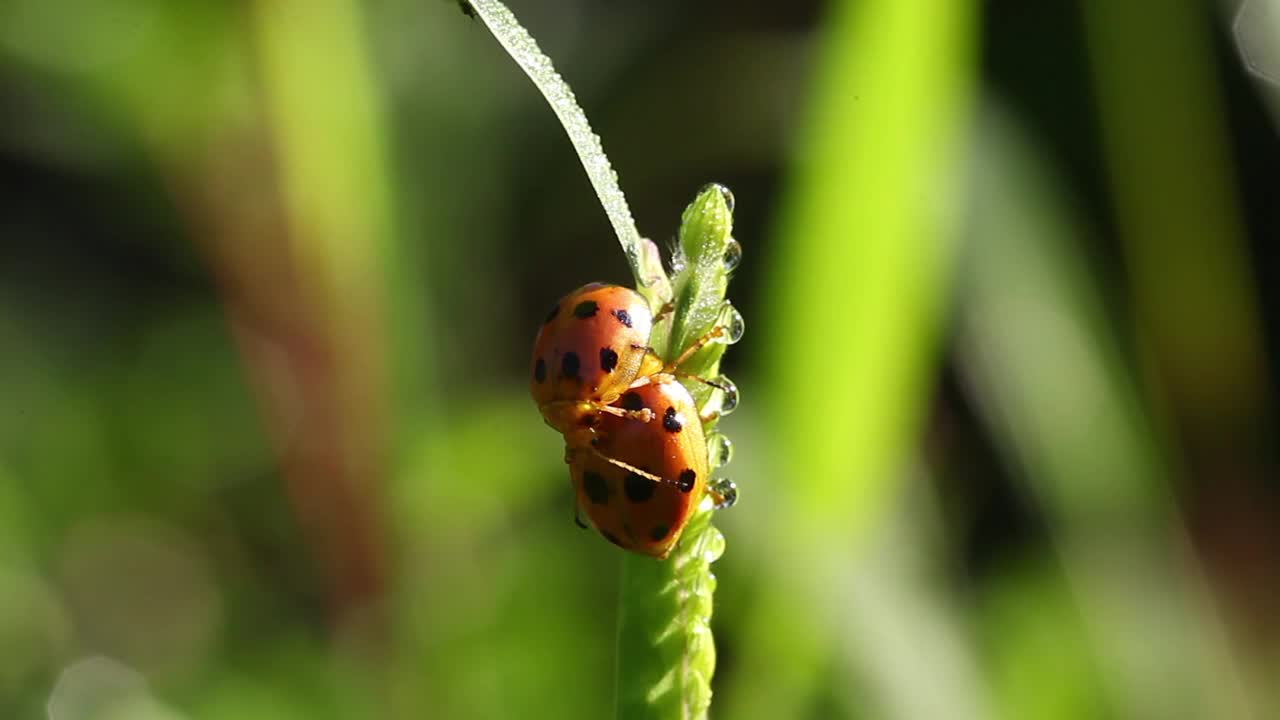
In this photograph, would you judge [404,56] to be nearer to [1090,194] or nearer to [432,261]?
[432,261]

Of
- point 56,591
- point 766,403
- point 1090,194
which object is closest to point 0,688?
point 56,591

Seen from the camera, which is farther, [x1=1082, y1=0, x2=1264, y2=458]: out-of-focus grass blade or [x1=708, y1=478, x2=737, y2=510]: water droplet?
[x1=1082, y1=0, x2=1264, y2=458]: out-of-focus grass blade

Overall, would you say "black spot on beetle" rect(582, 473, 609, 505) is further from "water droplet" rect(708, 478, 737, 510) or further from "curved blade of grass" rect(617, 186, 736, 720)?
"curved blade of grass" rect(617, 186, 736, 720)

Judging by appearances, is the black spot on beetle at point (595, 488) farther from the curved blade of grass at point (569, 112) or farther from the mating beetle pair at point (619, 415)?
the curved blade of grass at point (569, 112)

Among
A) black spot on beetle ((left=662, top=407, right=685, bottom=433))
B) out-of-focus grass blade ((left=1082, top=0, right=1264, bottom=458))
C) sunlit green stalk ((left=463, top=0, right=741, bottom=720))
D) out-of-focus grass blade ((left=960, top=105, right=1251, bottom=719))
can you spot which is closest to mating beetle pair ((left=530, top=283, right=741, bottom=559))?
black spot on beetle ((left=662, top=407, right=685, bottom=433))

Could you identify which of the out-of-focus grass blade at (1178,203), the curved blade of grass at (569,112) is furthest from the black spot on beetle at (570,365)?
the out-of-focus grass blade at (1178,203)

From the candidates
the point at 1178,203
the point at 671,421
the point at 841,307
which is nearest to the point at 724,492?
the point at 671,421
